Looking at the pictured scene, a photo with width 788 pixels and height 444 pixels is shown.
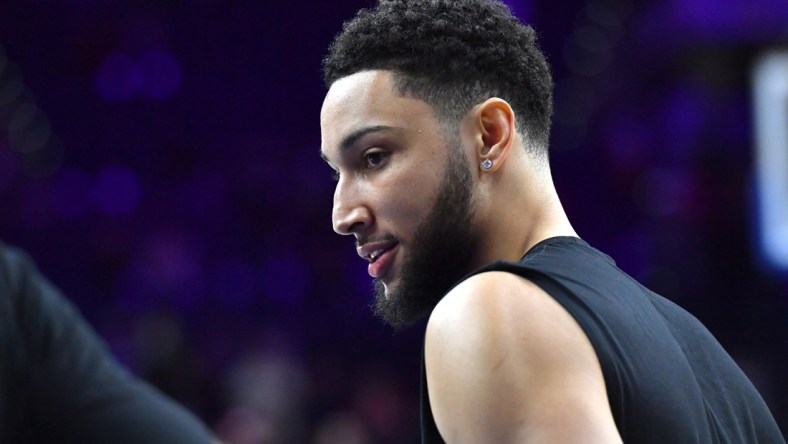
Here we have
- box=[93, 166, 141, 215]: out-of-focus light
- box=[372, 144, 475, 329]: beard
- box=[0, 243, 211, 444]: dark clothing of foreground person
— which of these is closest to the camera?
box=[0, 243, 211, 444]: dark clothing of foreground person

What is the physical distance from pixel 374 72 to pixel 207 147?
31.7ft

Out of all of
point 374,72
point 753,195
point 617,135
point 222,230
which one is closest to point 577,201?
point 617,135

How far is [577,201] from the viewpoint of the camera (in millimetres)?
11133

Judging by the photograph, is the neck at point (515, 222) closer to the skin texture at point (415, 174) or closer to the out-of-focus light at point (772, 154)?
the skin texture at point (415, 174)

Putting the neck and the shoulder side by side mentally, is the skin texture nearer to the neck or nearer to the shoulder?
the neck

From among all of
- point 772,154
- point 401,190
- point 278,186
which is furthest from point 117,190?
point 401,190

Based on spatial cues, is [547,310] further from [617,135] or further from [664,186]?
[617,135]

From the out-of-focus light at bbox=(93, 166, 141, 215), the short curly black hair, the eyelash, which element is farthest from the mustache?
the out-of-focus light at bbox=(93, 166, 141, 215)

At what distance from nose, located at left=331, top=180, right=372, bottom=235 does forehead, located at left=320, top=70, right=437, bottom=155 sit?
11cm

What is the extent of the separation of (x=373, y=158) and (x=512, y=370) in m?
0.75

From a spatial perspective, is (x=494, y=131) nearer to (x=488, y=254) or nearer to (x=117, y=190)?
(x=488, y=254)

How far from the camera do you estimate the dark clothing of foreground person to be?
2012 mm

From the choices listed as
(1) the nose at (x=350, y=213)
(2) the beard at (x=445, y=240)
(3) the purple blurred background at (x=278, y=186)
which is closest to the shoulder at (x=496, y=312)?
(2) the beard at (x=445, y=240)

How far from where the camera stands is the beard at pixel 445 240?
7.63ft
